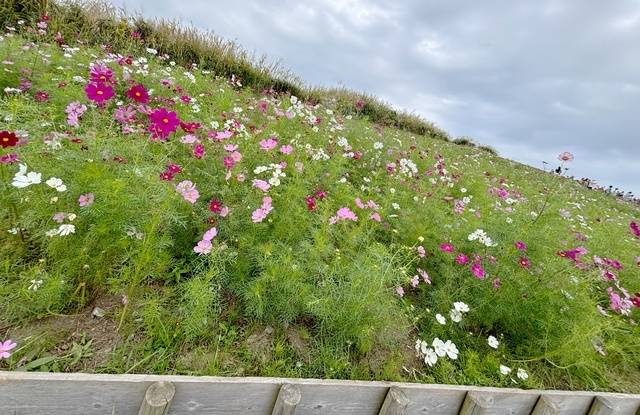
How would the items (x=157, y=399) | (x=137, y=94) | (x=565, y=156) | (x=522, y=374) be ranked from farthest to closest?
1. (x=565, y=156)
2. (x=522, y=374)
3. (x=137, y=94)
4. (x=157, y=399)

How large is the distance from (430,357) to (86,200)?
7.13ft

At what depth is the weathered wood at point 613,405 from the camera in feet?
6.57

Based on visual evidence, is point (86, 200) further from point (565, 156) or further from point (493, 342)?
point (565, 156)

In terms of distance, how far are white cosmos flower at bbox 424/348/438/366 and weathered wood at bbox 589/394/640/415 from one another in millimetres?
939

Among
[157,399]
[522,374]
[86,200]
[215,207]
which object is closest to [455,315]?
[522,374]

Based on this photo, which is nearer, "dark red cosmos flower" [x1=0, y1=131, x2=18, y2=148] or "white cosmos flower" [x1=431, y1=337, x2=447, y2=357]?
"dark red cosmos flower" [x1=0, y1=131, x2=18, y2=148]

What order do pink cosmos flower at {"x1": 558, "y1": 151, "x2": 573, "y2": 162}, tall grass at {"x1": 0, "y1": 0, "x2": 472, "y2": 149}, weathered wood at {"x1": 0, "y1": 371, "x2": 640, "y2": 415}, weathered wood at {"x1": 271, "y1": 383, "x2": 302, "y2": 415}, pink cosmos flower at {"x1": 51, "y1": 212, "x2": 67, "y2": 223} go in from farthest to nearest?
tall grass at {"x1": 0, "y1": 0, "x2": 472, "y2": 149}, pink cosmos flower at {"x1": 558, "y1": 151, "x2": 573, "y2": 162}, pink cosmos flower at {"x1": 51, "y1": 212, "x2": 67, "y2": 223}, weathered wood at {"x1": 271, "y1": 383, "x2": 302, "y2": 415}, weathered wood at {"x1": 0, "y1": 371, "x2": 640, "y2": 415}

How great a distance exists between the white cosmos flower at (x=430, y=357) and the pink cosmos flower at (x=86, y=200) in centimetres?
212

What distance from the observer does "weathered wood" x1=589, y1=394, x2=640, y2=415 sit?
2.00 meters

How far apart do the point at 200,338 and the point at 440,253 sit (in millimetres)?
1914

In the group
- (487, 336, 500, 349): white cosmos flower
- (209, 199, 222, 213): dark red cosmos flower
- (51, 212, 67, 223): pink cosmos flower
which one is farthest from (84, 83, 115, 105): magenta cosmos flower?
(487, 336, 500, 349): white cosmos flower

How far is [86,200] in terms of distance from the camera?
1.80 m

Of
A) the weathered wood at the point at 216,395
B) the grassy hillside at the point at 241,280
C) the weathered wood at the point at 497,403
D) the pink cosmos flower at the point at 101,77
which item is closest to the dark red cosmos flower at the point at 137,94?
the grassy hillside at the point at 241,280

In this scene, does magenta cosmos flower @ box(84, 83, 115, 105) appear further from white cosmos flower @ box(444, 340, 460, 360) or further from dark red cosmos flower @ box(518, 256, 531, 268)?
dark red cosmos flower @ box(518, 256, 531, 268)
